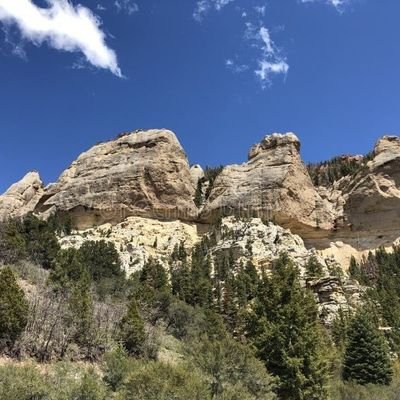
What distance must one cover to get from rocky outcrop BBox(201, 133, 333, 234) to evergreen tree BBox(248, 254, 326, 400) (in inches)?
1368

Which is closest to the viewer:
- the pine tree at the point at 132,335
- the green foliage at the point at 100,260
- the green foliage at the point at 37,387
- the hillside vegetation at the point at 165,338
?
the green foliage at the point at 37,387

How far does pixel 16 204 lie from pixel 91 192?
1776 centimetres

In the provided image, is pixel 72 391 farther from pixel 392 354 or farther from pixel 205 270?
pixel 205 270

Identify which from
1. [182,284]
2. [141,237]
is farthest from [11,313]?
[141,237]

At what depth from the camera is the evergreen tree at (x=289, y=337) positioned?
23141 millimetres

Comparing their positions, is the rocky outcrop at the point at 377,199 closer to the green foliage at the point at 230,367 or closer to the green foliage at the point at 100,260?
the green foliage at the point at 100,260

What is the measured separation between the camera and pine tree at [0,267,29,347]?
19.6 m

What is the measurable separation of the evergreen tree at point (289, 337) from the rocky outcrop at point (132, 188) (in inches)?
1427

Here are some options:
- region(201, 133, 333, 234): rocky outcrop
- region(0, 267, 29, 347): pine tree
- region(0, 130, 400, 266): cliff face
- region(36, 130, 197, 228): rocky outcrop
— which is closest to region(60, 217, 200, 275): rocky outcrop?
region(0, 130, 400, 266): cliff face

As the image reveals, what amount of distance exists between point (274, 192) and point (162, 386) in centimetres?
5265

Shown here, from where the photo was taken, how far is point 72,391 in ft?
41.3

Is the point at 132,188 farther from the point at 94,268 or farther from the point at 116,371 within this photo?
the point at 116,371

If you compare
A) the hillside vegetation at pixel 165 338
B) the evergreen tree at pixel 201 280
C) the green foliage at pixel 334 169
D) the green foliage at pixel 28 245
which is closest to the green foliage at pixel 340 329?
the hillside vegetation at pixel 165 338

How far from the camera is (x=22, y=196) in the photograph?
7781cm
